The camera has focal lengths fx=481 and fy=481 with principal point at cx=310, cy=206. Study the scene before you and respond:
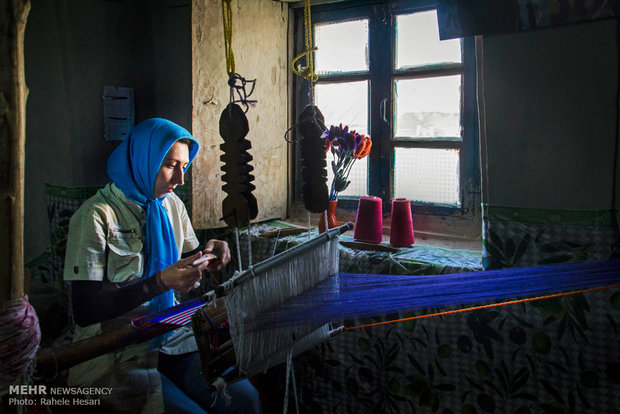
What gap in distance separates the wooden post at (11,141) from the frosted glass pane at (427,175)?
1811mm

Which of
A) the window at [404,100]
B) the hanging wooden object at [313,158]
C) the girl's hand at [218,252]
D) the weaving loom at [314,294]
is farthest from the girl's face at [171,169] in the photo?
the window at [404,100]

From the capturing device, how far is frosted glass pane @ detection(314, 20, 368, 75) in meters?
2.49

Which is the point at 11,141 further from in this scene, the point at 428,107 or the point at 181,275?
the point at 428,107

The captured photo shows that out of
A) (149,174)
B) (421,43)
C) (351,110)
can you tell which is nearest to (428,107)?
(421,43)

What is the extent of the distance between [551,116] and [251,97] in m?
1.42

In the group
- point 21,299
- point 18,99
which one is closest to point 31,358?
point 21,299

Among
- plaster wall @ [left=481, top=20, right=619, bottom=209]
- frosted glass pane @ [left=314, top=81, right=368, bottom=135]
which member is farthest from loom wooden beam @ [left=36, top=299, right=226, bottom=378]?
frosted glass pane @ [left=314, top=81, right=368, bottom=135]

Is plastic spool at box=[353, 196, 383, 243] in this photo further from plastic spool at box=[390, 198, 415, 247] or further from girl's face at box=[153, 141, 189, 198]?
girl's face at box=[153, 141, 189, 198]

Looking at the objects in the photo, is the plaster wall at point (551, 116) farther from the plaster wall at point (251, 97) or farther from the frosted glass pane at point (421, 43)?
the plaster wall at point (251, 97)

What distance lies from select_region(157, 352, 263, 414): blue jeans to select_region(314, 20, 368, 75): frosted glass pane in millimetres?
1617

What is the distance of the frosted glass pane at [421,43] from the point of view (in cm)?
226

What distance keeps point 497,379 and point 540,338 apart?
0.23 m

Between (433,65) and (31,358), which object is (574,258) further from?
(31,358)

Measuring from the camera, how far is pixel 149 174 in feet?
5.90
